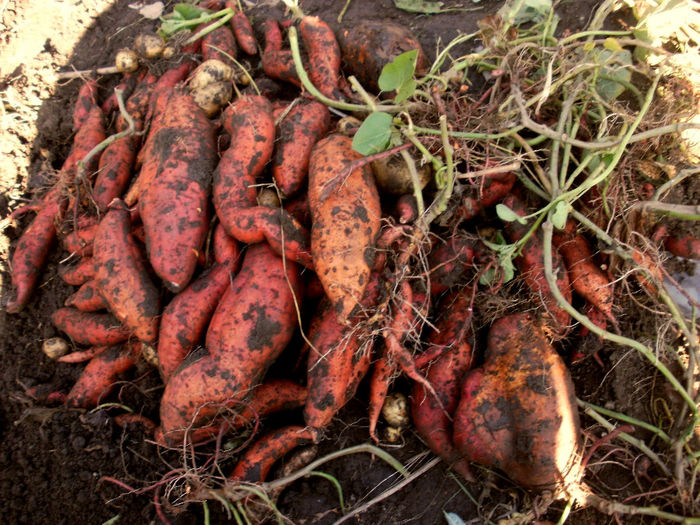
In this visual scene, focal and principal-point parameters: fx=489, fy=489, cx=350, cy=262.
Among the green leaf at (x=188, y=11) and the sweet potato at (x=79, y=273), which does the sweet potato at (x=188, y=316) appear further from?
the green leaf at (x=188, y=11)

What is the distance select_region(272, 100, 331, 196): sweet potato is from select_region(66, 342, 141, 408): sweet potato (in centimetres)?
79

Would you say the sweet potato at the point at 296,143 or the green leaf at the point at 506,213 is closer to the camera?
the green leaf at the point at 506,213

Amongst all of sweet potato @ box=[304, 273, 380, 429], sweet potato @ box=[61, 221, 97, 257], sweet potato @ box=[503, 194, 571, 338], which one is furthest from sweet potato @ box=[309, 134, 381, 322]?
sweet potato @ box=[61, 221, 97, 257]

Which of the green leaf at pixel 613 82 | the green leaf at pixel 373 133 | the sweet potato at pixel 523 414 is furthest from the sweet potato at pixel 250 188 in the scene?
the green leaf at pixel 613 82

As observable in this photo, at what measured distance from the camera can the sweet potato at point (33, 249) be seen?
6.27 ft

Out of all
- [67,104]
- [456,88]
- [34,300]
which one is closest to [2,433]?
[34,300]

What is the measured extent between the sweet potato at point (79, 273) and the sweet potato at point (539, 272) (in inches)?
58.3

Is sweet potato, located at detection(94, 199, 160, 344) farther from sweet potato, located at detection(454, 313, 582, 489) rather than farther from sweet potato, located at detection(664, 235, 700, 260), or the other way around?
sweet potato, located at detection(664, 235, 700, 260)

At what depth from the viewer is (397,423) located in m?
1.59

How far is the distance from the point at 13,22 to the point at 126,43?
2.14 ft

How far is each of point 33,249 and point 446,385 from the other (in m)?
1.67

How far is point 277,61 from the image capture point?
192cm

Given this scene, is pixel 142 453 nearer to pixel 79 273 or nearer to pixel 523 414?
pixel 79 273

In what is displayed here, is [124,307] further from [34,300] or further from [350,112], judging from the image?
[350,112]
